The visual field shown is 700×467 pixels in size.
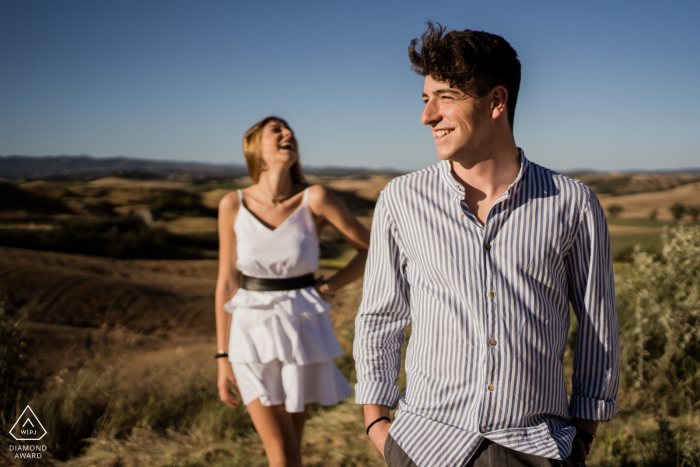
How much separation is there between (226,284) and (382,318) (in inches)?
55.1

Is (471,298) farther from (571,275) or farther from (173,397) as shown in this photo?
(173,397)

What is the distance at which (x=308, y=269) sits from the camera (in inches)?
108

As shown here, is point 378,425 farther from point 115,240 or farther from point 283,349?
point 115,240

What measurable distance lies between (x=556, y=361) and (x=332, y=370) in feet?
5.09

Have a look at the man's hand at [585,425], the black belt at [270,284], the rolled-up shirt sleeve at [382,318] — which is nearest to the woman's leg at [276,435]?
the black belt at [270,284]

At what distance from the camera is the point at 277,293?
2.66 meters

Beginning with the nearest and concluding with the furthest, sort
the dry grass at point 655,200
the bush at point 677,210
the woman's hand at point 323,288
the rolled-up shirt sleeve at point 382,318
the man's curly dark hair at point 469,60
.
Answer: the man's curly dark hair at point 469,60 < the rolled-up shirt sleeve at point 382,318 < the woman's hand at point 323,288 < the bush at point 677,210 < the dry grass at point 655,200

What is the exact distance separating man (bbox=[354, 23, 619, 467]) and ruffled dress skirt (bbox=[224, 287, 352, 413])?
3.75ft

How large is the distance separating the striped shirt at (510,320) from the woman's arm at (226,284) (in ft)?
4.88

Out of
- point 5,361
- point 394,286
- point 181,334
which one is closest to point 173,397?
point 5,361

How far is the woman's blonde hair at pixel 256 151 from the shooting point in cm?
292

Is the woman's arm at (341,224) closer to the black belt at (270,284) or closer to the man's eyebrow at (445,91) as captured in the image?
the black belt at (270,284)
